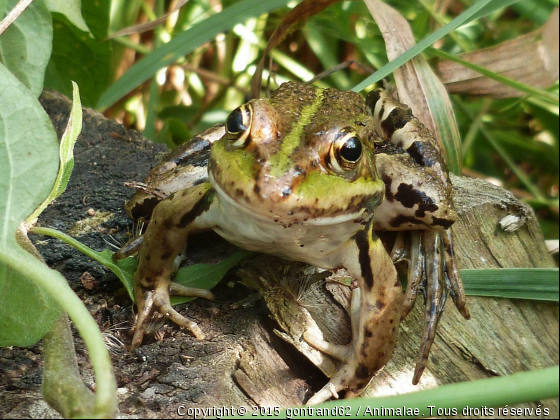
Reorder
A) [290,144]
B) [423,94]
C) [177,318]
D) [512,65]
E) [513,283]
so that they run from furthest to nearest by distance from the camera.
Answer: [512,65] → [423,94] → [513,283] → [177,318] → [290,144]

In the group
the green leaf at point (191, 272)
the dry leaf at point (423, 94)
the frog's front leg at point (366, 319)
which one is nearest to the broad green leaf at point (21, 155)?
the green leaf at point (191, 272)

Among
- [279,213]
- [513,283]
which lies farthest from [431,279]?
[279,213]

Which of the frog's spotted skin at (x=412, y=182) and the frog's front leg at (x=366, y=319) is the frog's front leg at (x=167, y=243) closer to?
the frog's front leg at (x=366, y=319)

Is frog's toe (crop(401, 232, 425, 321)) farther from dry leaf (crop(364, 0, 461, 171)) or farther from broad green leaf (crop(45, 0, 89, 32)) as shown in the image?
broad green leaf (crop(45, 0, 89, 32))

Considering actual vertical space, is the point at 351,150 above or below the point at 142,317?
above

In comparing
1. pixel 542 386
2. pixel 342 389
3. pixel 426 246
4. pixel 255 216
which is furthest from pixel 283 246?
pixel 542 386

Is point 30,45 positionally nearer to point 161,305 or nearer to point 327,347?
point 161,305

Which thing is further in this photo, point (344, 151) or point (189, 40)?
point (189, 40)
